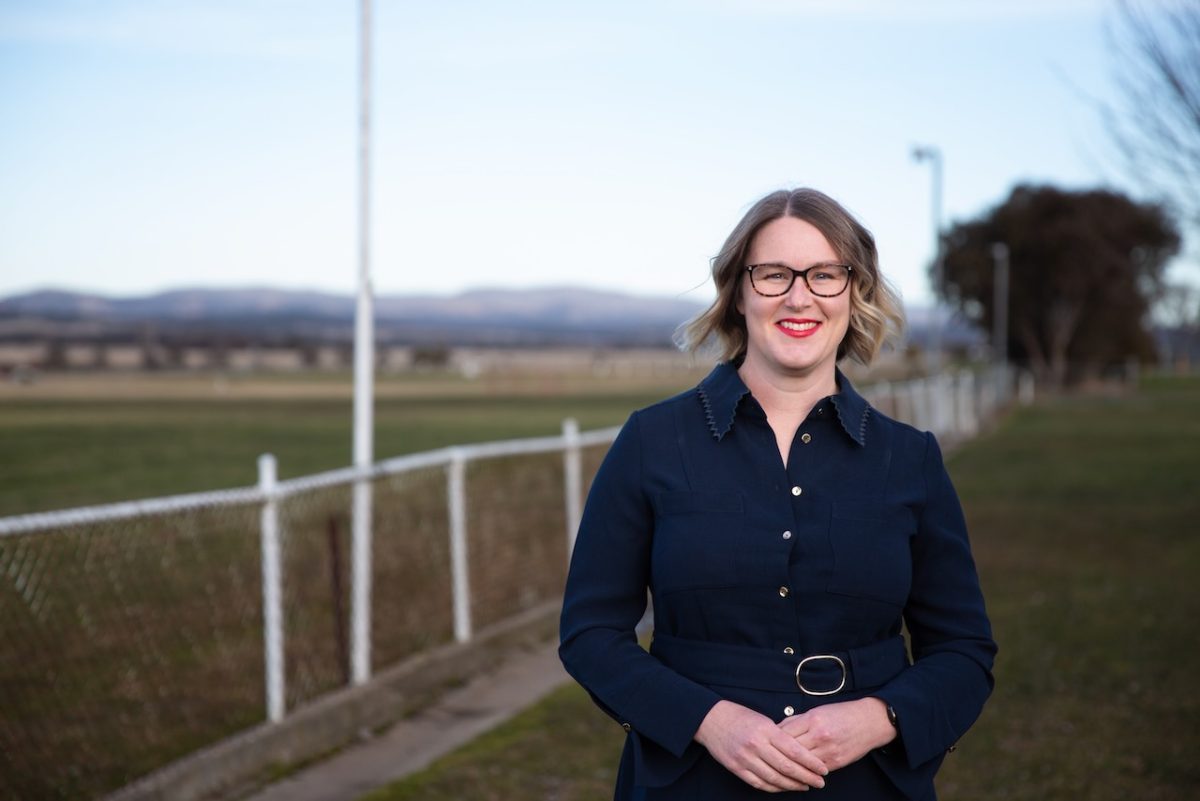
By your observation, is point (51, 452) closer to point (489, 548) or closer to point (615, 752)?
point (489, 548)

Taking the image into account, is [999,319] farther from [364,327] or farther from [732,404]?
[732,404]

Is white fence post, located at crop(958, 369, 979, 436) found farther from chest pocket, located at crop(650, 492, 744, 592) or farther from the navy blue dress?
chest pocket, located at crop(650, 492, 744, 592)

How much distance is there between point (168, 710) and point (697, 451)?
5313 mm

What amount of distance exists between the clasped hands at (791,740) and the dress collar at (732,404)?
0.45 metres

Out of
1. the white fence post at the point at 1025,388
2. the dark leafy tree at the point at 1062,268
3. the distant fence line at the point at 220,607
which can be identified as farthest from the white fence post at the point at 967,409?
the dark leafy tree at the point at 1062,268

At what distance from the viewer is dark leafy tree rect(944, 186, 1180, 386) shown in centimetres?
6047

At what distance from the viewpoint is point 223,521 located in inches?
569

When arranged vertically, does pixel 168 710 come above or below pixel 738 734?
below

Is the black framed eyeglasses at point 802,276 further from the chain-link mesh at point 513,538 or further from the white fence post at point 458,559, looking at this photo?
the chain-link mesh at point 513,538

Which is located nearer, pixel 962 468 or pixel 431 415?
pixel 962 468

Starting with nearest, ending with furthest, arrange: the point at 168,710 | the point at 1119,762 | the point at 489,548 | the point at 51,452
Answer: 1. the point at 1119,762
2. the point at 168,710
3. the point at 489,548
4. the point at 51,452

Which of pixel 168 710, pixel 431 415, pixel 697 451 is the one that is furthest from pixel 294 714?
pixel 431 415

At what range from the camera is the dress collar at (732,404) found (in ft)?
8.02

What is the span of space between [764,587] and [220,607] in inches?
325
